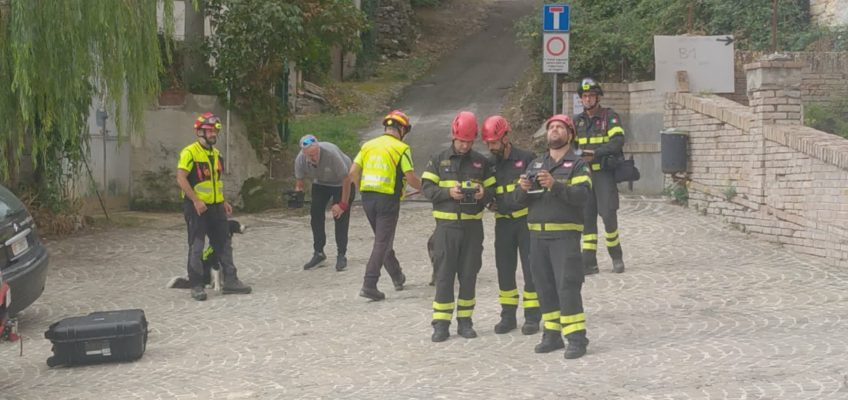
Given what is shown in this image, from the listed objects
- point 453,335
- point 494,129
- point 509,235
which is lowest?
point 453,335

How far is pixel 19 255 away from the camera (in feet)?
32.7

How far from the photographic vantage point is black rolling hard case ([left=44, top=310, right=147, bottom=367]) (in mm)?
8719

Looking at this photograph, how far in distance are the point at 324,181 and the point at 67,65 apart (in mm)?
3128

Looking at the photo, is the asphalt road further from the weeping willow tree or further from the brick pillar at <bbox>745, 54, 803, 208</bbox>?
the brick pillar at <bbox>745, 54, 803, 208</bbox>

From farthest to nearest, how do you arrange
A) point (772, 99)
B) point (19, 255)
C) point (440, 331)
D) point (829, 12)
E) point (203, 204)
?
point (829, 12) → point (772, 99) → point (203, 204) → point (19, 255) → point (440, 331)

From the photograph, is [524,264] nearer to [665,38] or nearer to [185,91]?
[665,38]

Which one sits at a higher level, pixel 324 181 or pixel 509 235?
pixel 324 181

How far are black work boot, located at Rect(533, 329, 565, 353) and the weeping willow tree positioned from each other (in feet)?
22.3

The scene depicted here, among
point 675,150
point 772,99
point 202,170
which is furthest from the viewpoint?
point 675,150

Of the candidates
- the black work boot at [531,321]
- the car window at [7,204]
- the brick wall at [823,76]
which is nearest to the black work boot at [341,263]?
the car window at [7,204]

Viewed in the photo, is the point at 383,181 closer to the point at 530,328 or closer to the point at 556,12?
the point at 530,328

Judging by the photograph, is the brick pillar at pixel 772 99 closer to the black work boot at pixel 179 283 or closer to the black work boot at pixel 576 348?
the black work boot at pixel 576 348

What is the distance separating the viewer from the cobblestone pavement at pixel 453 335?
7.42 meters

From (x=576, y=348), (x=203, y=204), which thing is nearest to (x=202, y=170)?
(x=203, y=204)
